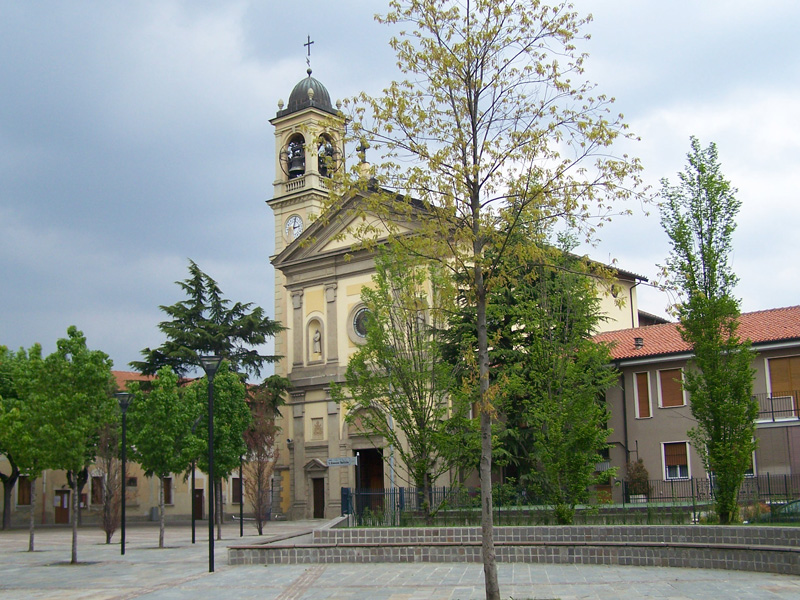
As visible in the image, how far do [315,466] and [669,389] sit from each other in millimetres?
18973

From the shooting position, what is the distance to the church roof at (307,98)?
50.1m

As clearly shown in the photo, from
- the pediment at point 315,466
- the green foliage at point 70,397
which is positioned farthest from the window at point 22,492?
the green foliage at point 70,397

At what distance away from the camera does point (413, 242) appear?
13258 mm

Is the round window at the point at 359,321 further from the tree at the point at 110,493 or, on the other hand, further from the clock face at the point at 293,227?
the tree at the point at 110,493

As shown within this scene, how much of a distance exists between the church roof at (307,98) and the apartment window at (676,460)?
91.0ft

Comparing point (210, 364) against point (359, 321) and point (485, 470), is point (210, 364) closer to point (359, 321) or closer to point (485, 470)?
point (485, 470)

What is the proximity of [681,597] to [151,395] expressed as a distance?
17.3 meters

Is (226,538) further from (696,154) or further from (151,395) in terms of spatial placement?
(696,154)

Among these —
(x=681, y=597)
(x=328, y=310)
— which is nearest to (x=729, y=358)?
(x=681, y=597)

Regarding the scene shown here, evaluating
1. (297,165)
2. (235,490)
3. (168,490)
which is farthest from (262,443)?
(297,165)

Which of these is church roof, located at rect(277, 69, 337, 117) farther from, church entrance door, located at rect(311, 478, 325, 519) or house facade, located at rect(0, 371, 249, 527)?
church entrance door, located at rect(311, 478, 325, 519)

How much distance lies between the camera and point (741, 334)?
98.2ft

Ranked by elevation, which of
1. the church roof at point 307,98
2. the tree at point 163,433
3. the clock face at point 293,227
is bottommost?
the tree at point 163,433

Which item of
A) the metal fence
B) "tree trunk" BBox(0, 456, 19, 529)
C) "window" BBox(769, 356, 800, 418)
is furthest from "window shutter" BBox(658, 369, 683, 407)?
"tree trunk" BBox(0, 456, 19, 529)
